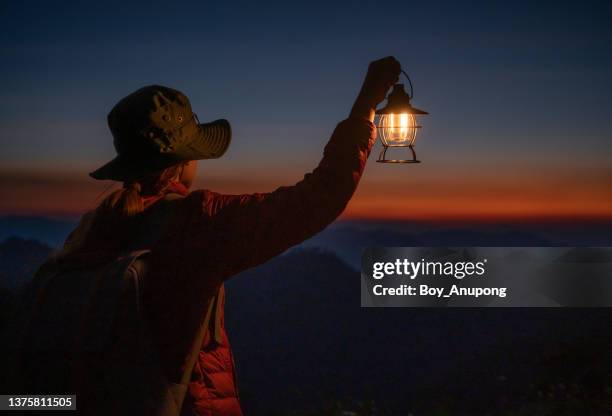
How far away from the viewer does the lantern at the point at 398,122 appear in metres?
4.12

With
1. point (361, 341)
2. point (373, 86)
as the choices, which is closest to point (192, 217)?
point (373, 86)

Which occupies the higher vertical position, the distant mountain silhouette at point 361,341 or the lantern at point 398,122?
the lantern at point 398,122

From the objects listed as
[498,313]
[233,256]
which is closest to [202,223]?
[233,256]

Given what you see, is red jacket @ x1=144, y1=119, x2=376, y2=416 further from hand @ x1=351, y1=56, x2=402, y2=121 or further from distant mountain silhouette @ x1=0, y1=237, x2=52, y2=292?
distant mountain silhouette @ x1=0, y1=237, x2=52, y2=292

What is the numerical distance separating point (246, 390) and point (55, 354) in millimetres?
7042

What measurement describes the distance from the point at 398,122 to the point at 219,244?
1.94 metres

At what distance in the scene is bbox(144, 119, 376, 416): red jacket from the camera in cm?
228

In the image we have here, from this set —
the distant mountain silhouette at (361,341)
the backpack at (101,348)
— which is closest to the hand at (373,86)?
the backpack at (101,348)

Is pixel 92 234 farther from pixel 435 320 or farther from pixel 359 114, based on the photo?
pixel 435 320

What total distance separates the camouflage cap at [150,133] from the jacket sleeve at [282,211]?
25cm

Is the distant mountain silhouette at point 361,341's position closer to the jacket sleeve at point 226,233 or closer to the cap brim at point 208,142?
the cap brim at point 208,142

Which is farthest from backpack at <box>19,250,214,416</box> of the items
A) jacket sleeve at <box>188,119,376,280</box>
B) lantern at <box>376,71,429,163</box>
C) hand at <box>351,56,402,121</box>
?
lantern at <box>376,71,429,163</box>

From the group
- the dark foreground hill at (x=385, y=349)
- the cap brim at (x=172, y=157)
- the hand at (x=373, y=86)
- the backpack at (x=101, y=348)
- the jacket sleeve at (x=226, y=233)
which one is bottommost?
the dark foreground hill at (x=385, y=349)

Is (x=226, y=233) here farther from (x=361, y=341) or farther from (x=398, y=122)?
(x=361, y=341)
